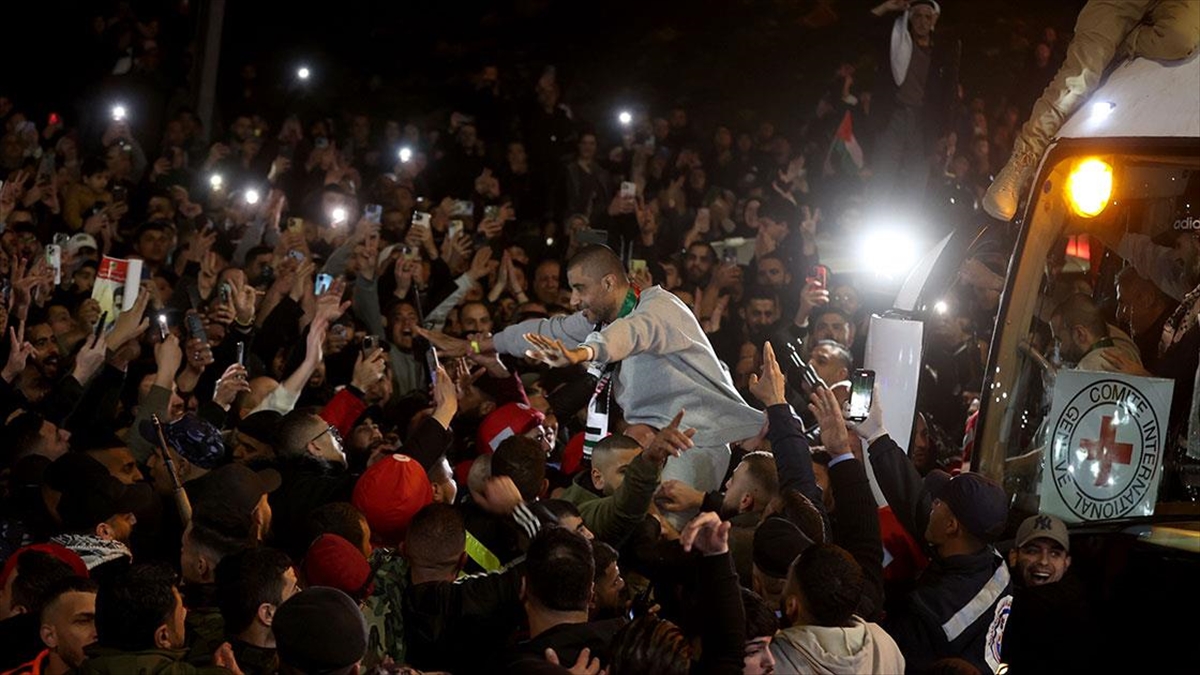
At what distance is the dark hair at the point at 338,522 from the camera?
19.2 feet

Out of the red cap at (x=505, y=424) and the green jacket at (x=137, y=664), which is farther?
the red cap at (x=505, y=424)

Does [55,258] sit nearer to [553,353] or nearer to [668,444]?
[553,353]

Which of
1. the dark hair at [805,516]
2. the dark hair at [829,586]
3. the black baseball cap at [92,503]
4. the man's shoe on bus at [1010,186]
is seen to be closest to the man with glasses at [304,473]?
the black baseball cap at [92,503]

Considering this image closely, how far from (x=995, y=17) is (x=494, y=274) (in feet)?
44.9

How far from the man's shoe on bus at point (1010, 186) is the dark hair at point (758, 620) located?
312 cm

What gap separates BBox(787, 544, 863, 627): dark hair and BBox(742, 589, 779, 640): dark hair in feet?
0.58

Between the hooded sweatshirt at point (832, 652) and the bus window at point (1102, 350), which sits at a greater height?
the bus window at point (1102, 350)

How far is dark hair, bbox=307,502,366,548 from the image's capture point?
5863mm

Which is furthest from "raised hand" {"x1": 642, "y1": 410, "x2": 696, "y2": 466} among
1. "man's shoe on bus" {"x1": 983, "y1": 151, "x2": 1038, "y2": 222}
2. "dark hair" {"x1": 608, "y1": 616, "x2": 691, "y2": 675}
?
"man's shoe on bus" {"x1": 983, "y1": 151, "x2": 1038, "y2": 222}

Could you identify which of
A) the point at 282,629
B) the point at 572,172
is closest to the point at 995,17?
the point at 572,172

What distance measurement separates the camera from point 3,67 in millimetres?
17281

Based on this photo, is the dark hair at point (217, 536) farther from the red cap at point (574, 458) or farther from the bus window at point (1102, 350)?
the bus window at point (1102, 350)

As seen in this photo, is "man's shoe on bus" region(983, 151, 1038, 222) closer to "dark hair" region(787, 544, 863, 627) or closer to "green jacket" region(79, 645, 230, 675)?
"dark hair" region(787, 544, 863, 627)

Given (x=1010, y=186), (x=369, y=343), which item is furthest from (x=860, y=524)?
(x=369, y=343)
